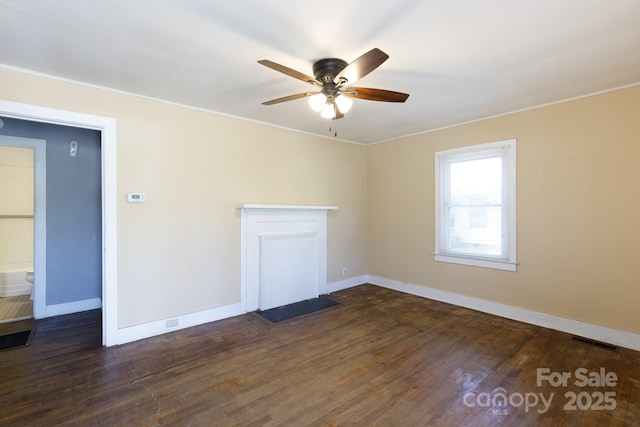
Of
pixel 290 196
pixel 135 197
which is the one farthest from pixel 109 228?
pixel 290 196

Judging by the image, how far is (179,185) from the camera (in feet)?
11.3

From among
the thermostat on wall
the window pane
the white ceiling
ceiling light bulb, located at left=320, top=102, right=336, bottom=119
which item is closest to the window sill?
the window pane

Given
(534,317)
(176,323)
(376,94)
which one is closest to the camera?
(376,94)

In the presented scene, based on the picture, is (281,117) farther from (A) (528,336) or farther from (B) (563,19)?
(A) (528,336)

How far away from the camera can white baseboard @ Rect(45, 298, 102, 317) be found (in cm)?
387

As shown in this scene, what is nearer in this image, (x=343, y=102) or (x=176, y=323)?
(x=343, y=102)

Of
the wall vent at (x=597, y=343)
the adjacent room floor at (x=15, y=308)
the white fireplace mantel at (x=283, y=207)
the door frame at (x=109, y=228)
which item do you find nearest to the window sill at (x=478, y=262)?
the wall vent at (x=597, y=343)

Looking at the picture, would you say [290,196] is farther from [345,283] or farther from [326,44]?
[326,44]

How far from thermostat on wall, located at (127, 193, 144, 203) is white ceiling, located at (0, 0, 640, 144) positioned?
3.54ft

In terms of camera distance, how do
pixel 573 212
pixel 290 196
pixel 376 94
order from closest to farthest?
1. pixel 376 94
2. pixel 573 212
3. pixel 290 196

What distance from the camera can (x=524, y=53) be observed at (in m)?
2.31

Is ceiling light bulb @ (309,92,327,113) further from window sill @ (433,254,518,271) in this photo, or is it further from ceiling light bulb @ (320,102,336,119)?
window sill @ (433,254,518,271)

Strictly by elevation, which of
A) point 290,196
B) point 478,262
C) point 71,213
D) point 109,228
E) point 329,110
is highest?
point 329,110

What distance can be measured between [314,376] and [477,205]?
3.18 meters
